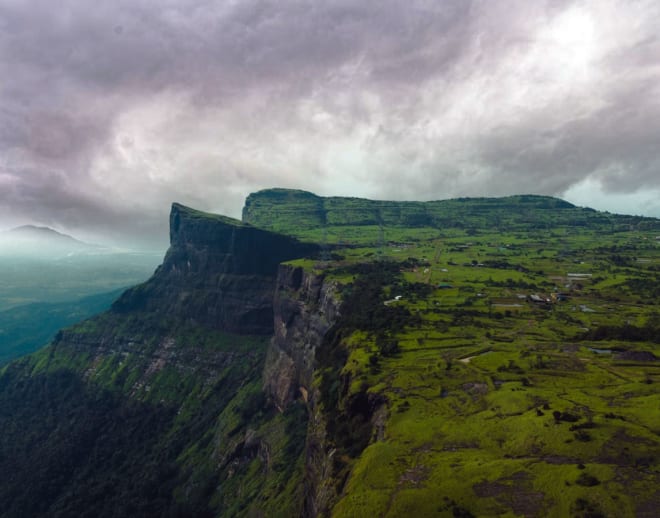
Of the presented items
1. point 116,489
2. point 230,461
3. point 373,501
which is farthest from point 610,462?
point 116,489

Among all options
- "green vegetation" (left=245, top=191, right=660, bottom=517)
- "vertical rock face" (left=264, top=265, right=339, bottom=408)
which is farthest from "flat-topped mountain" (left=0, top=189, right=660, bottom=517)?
"vertical rock face" (left=264, top=265, right=339, bottom=408)

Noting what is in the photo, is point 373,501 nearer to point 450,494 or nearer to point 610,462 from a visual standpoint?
point 450,494

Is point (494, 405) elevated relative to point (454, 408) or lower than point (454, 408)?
elevated

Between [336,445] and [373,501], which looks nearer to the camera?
[373,501]

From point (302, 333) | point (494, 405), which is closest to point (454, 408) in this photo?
point (494, 405)

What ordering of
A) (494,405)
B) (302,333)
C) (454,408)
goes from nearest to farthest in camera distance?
(494,405), (454,408), (302,333)

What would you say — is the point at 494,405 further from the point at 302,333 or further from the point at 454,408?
the point at 302,333

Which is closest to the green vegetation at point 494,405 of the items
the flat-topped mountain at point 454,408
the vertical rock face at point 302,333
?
the flat-topped mountain at point 454,408

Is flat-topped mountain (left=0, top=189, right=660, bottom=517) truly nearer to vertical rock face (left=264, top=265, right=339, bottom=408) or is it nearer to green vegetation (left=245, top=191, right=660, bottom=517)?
green vegetation (left=245, top=191, right=660, bottom=517)
